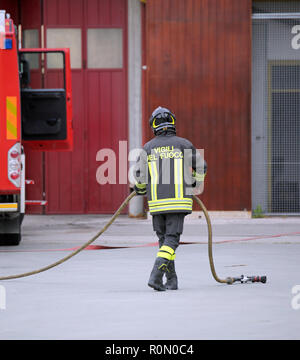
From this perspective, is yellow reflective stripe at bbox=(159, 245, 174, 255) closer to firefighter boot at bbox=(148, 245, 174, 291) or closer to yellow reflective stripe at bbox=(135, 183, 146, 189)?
firefighter boot at bbox=(148, 245, 174, 291)

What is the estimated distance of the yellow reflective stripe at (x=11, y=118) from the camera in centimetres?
1227

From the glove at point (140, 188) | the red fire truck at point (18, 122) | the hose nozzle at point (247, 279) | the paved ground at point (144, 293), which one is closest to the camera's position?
the paved ground at point (144, 293)

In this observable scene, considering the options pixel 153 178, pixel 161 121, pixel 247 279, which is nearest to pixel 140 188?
pixel 153 178

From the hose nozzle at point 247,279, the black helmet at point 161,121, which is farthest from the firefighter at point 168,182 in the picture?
the hose nozzle at point 247,279

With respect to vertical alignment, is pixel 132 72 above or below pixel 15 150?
above

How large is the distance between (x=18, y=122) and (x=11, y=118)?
0.40 ft

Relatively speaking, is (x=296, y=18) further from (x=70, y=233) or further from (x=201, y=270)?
(x=201, y=270)

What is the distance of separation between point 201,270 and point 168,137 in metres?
2.09

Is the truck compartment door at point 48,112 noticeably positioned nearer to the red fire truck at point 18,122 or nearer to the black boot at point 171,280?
the red fire truck at point 18,122

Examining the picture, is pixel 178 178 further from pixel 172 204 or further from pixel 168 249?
pixel 168 249

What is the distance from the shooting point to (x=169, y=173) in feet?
27.6

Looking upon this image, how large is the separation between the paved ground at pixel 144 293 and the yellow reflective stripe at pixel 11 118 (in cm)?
166
